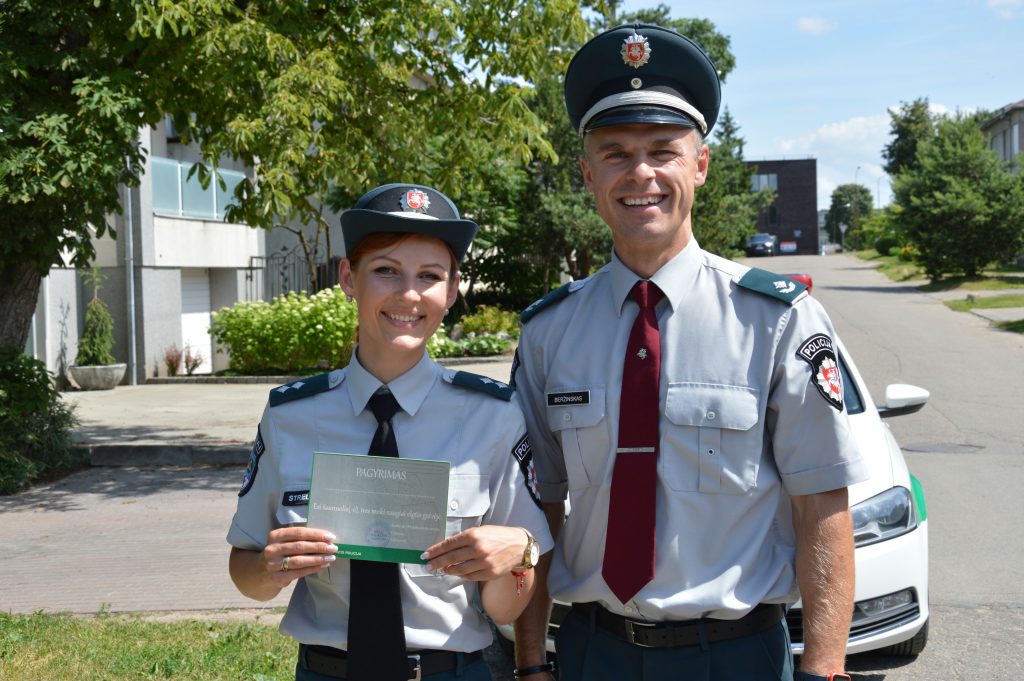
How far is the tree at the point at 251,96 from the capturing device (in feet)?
29.2

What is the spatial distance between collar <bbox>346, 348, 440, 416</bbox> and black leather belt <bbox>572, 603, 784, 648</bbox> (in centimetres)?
67

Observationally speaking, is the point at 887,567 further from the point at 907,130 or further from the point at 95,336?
the point at 907,130

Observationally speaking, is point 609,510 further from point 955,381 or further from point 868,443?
point 955,381

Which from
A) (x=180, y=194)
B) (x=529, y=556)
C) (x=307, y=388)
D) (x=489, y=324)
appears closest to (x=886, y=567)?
(x=529, y=556)

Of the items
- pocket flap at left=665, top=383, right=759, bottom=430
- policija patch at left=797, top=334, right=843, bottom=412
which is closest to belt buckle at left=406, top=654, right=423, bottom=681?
pocket flap at left=665, top=383, right=759, bottom=430

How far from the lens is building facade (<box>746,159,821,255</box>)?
94.4 meters

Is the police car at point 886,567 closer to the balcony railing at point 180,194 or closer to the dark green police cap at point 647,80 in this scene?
the dark green police cap at point 647,80

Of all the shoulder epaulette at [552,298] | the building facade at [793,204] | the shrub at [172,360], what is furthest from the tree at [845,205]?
the shoulder epaulette at [552,298]

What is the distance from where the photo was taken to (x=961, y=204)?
33688 millimetres

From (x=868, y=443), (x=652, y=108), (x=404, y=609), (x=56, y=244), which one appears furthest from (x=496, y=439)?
(x=56, y=244)

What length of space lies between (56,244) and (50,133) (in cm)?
112

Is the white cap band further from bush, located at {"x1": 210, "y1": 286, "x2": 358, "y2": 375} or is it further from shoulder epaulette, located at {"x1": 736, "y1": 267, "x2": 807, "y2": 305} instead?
bush, located at {"x1": 210, "y1": 286, "x2": 358, "y2": 375}

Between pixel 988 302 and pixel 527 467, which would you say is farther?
pixel 988 302

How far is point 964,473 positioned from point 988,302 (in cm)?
2086
